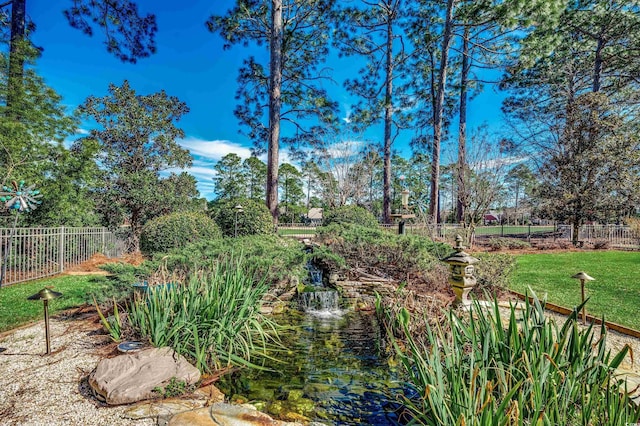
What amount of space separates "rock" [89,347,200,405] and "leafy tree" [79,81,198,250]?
11375 millimetres

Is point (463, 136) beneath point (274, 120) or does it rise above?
above

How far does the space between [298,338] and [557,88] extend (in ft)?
70.0

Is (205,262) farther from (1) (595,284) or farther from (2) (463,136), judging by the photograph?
(2) (463,136)

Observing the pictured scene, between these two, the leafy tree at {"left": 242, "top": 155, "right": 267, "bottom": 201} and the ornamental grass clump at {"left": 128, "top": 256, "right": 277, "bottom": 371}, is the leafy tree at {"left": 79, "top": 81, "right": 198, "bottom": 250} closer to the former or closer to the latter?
the ornamental grass clump at {"left": 128, "top": 256, "right": 277, "bottom": 371}

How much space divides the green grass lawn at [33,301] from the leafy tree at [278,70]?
6.53 metres

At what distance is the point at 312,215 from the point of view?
1569 inches

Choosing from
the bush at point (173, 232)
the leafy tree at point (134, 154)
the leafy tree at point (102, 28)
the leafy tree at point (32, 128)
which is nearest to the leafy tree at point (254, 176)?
the leafy tree at point (134, 154)

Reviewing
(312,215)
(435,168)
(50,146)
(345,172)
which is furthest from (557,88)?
(312,215)

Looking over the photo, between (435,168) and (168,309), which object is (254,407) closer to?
(168,309)

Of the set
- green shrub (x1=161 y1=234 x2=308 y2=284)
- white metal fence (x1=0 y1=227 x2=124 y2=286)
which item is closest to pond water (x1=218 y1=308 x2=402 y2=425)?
green shrub (x1=161 y1=234 x2=308 y2=284)

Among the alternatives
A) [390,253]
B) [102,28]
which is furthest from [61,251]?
[390,253]

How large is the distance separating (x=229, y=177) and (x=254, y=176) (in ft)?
10.1

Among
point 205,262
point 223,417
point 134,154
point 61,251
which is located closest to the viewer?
point 223,417

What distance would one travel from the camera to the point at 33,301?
5.55 metres
